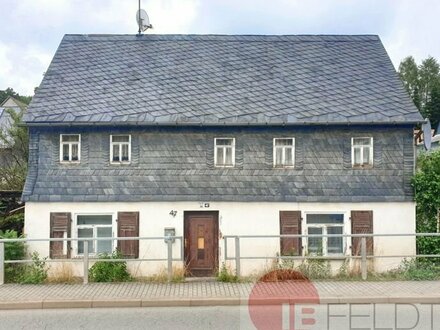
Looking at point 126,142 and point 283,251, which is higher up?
point 126,142

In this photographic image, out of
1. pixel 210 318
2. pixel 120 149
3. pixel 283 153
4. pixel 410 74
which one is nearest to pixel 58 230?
pixel 120 149

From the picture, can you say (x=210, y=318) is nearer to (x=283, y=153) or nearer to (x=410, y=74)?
(x=283, y=153)

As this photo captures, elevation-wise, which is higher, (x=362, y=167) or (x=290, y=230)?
(x=362, y=167)

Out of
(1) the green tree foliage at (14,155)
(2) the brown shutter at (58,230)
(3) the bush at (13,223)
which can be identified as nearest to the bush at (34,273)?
(2) the brown shutter at (58,230)

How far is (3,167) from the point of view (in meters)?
18.4

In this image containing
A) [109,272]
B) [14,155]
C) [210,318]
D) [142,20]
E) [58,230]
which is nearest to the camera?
[210,318]

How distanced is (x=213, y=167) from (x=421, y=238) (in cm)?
649

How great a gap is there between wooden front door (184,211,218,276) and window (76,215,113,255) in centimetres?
226

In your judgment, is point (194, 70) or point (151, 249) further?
point (194, 70)

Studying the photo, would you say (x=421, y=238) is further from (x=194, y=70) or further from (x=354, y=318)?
(x=194, y=70)

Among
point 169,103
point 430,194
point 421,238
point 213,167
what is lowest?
point 421,238

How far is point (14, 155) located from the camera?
19031 mm

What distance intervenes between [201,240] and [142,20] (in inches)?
410

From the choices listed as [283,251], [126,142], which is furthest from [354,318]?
[126,142]
